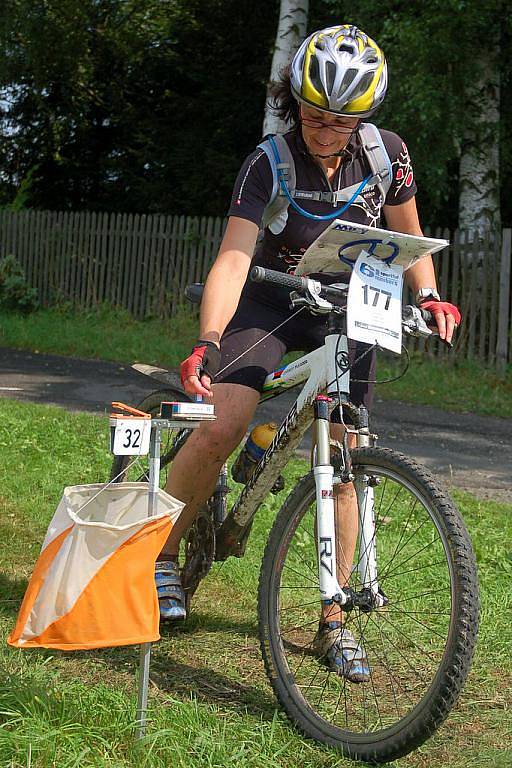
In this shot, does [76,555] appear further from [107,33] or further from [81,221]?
[107,33]

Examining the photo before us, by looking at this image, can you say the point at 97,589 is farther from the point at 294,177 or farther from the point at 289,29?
the point at 289,29

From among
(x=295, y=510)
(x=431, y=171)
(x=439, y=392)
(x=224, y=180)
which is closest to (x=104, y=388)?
(x=439, y=392)

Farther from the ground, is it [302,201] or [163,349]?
[302,201]

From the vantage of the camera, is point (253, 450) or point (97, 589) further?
point (253, 450)

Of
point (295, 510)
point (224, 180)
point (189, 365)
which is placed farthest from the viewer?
point (224, 180)

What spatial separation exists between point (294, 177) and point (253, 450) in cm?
105

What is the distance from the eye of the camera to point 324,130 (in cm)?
365

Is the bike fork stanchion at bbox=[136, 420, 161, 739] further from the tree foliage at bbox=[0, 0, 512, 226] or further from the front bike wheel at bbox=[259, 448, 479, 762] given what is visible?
the tree foliage at bbox=[0, 0, 512, 226]

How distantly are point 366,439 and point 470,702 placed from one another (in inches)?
37.8

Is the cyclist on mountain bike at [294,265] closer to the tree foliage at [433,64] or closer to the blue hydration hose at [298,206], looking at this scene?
the blue hydration hose at [298,206]

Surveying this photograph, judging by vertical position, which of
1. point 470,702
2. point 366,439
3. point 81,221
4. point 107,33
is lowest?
point 470,702

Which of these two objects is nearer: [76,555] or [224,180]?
[76,555]

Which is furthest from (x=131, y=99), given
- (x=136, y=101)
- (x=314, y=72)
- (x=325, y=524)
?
(x=325, y=524)

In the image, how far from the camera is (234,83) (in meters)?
22.8
